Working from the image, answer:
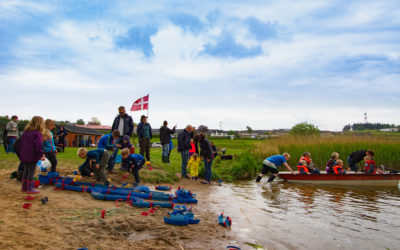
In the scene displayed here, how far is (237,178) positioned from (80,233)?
36.0ft

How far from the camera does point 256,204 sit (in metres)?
8.59

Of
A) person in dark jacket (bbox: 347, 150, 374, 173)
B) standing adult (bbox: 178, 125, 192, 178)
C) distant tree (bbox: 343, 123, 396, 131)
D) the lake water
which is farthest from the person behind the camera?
distant tree (bbox: 343, 123, 396, 131)

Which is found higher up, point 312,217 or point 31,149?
point 31,149

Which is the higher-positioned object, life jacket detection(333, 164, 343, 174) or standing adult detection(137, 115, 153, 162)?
standing adult detection(137, 115, 153, 162)

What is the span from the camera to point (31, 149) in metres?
6.82

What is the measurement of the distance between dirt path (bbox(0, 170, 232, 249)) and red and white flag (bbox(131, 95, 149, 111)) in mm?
8511

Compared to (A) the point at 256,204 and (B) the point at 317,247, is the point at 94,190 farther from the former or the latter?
(B) the point at 317,247

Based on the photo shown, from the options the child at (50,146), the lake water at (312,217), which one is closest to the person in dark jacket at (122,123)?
the child at (50,146)

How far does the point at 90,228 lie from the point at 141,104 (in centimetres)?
1064

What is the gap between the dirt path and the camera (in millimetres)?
4242

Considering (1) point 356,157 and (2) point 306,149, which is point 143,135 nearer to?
(1) point 356,157

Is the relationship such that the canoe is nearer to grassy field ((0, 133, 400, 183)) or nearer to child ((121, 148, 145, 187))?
grassy field ((0, 133, 400, 183))

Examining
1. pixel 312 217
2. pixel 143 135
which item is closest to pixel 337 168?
pixel 312 217

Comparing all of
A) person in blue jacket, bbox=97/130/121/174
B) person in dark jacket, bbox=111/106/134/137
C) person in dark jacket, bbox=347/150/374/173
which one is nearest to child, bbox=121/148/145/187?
person in blue jacket, bbox=97/130/121/174
